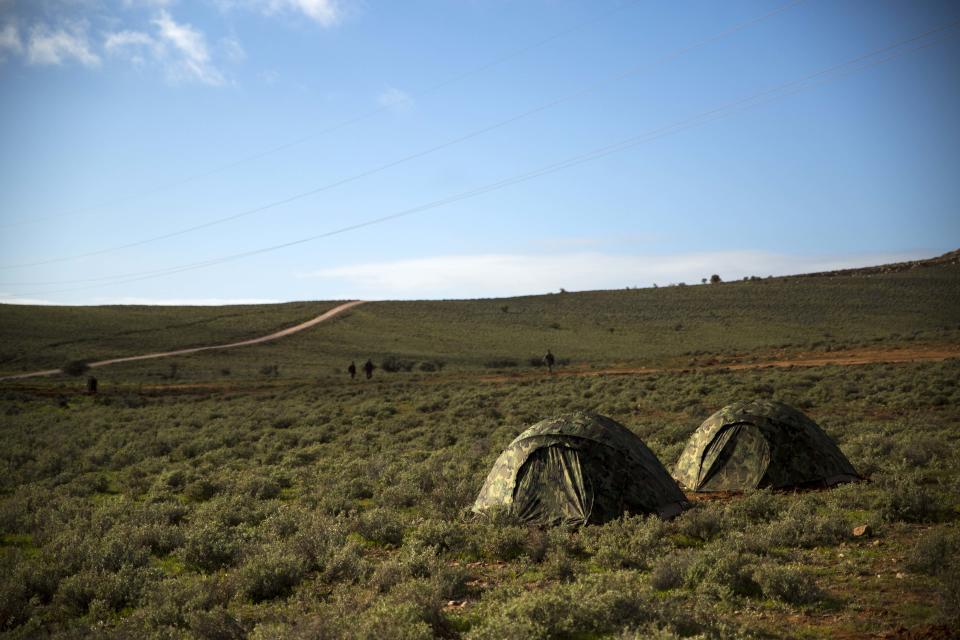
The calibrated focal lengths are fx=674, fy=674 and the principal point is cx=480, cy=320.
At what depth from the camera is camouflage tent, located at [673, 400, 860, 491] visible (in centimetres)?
1223

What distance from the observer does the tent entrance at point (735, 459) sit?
40.6ft

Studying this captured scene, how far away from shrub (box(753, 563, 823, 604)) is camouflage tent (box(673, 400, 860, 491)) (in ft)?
16.2

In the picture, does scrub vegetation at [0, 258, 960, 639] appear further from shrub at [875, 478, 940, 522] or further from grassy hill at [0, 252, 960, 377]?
grassy hill at [0, 252, 960, 377]

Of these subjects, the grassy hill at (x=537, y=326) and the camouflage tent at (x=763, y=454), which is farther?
the grassy hill at (x=537, y=326)

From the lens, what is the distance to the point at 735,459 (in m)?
12.7

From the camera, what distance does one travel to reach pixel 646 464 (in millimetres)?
11039

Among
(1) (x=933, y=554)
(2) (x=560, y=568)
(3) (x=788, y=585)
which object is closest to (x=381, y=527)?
(2) (x=560, y=568)

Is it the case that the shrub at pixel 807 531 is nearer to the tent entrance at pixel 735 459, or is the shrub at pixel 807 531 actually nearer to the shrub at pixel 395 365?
the tent entrance at pixel 735 459

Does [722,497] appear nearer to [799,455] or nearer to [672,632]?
[799,455]

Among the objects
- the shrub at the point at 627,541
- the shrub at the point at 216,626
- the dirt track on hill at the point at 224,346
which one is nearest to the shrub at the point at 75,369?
the dirt track on hill at the point at 224,346

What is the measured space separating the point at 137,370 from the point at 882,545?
2067 inches

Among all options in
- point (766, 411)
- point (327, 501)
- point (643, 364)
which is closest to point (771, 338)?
point (643, 364)

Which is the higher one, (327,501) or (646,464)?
(646,464)

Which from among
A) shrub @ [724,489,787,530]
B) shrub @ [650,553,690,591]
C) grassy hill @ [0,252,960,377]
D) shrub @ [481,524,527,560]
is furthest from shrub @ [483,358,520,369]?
shrub @ [650,553,690,591]
